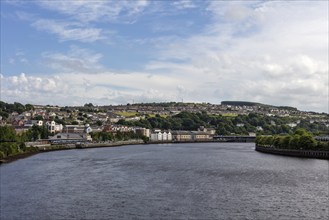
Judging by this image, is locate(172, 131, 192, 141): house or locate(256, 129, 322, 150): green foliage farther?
locate(172, 131, 192, 141): house

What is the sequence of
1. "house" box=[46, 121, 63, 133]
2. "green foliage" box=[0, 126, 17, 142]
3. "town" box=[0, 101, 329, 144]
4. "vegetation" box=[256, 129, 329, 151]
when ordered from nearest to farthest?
"vegetation" box=[256, 129, 329, 151], "green foliage" box=[0, 126, 17, 142], "town" box=[0, 101, 329, 144], "house" box=[46, 121, 63, 133]

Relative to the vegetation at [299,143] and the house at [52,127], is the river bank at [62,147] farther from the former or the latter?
the vegetation at [299,143]

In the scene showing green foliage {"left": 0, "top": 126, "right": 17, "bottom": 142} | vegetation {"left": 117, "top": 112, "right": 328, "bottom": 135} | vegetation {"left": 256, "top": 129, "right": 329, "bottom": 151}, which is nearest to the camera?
vegetation {"left": 256, "top": 129, "right": 329, "bottom": 151}

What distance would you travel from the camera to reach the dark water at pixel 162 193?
25594 mm

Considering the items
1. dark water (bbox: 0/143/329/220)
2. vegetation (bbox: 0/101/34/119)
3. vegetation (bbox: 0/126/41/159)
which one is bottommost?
dark water (bbox: 0/143/329/220)

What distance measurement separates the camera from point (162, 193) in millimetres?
31406

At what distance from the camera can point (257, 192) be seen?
32.2 metres

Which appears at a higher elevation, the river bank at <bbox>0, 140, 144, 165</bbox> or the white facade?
the white facade

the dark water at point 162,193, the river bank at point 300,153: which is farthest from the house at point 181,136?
the dark water at point 162,193

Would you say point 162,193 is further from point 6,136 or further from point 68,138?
point 68,138

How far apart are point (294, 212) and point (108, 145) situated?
273ft

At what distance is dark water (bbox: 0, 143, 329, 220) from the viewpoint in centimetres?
2559

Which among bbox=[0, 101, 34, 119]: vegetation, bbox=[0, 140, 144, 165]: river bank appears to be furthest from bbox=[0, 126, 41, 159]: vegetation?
bbox=[0, 101, 34, 119]: vegetation

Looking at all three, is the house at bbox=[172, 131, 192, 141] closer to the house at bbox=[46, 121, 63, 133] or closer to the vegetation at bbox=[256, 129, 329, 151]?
the house at bbox=[46, 121, 63, 133]
